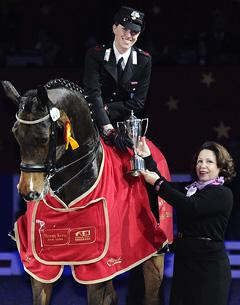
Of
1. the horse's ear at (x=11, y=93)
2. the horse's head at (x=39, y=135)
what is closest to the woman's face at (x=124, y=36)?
the horse's head at (x=39, y=135)

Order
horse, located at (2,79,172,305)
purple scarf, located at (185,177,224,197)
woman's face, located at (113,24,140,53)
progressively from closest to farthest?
horse, located at (2,79,172,305) < purple scarf, located at (185,177,224,197) < woman's face, located at (113,24,140,53)

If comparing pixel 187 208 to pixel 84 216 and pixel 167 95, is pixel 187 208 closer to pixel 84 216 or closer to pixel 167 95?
pixel 84 216

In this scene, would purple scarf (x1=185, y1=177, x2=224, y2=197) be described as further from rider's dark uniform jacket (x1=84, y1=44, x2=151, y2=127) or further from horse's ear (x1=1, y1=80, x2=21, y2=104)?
horse's ear (x1=1, y1=80, x2=21, y2=104)

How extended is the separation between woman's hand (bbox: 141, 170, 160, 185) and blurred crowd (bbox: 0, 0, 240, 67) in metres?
3.22

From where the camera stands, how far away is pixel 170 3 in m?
7.52

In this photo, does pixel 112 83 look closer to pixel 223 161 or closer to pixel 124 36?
pixel 124 36

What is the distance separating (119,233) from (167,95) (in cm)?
266

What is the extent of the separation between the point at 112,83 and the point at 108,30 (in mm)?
2984

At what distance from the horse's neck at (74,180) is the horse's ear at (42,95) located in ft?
1.26

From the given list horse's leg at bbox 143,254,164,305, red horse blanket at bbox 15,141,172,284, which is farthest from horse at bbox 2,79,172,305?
horse's leg at bbox 143,254,164,305

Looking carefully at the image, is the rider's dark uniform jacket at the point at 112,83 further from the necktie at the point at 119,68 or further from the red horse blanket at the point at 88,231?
the red horse blanket at the point at 88,231

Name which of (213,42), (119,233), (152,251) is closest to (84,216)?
(119,233)

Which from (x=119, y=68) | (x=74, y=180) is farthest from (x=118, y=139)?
(x=119, y=68)

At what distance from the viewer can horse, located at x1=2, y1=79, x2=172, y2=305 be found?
384cm
